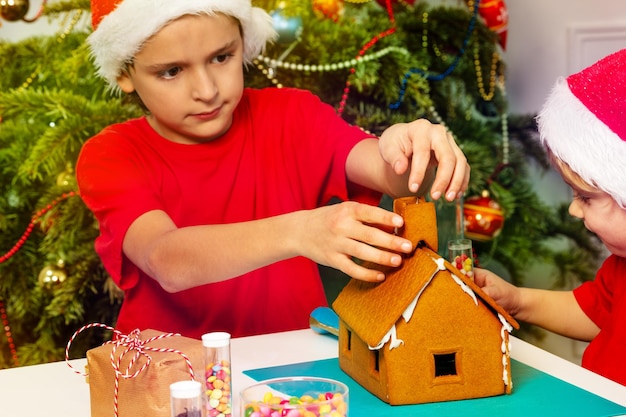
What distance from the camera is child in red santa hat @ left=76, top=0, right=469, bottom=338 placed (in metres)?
1.44

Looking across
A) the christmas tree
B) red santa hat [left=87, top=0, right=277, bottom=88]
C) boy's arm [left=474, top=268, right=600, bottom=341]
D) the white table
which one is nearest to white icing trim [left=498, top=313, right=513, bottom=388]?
the white table

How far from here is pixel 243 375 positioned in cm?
123

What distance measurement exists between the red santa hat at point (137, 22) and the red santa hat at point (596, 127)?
2.14ft

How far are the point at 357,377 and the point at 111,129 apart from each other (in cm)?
87

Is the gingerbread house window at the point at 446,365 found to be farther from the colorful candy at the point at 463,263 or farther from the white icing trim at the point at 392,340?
the colorful candy at the point at 463,263

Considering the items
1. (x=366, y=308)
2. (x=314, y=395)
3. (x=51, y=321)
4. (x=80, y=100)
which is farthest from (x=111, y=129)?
(x=314, y=395)

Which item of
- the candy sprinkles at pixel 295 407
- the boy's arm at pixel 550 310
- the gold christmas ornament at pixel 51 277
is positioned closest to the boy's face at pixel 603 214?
the boy's arm at pixel 550 310

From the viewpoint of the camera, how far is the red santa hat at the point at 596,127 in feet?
4.31

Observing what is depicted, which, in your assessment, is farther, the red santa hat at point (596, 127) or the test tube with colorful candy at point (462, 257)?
the test tube with colorful candy at point (462, 257)

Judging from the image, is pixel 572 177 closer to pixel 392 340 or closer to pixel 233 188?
pixel 392 340

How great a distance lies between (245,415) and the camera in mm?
921

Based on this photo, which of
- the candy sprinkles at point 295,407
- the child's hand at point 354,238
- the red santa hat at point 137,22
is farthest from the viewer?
the red santa hat at point 137,22

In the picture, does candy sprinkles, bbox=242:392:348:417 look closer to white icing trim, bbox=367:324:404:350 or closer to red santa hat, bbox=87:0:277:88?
white icing trim, bbox=367:324:404:350

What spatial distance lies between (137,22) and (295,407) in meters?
0.94
